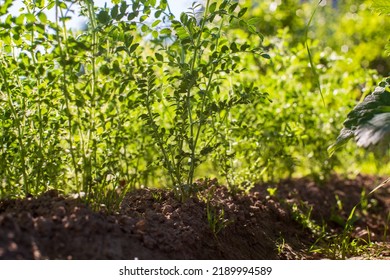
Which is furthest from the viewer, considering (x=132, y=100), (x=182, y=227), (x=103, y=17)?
(x=132, y=100)

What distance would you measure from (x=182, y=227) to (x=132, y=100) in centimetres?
67

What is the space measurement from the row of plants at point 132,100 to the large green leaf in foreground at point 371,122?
0.23 m

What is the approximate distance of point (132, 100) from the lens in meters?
2.44

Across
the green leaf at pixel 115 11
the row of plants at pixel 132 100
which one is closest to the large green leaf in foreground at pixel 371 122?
the row of plants at pixel 132 100

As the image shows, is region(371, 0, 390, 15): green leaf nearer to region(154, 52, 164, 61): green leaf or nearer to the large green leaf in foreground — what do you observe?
the large green leaf in foreground

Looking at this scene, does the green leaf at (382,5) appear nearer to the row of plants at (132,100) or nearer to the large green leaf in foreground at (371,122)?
the large green leaf in foreground at (371,122)

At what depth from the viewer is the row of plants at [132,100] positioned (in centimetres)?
196

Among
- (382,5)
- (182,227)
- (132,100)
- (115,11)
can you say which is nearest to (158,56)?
(115,11)

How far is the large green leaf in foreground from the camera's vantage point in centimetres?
186

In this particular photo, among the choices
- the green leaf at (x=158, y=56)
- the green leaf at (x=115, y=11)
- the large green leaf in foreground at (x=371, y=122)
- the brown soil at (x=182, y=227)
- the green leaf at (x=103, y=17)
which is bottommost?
the brown soil at (x=182, y=227)

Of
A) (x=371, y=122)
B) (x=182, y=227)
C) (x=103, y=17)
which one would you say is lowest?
(x=182, y=227)

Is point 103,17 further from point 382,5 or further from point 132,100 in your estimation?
point 382,5

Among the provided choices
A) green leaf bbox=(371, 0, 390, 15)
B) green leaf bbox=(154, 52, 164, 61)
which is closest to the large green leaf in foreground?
green leaf bbox=(371, 0, 390, 15)

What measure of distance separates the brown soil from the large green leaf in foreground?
50 centimetres
